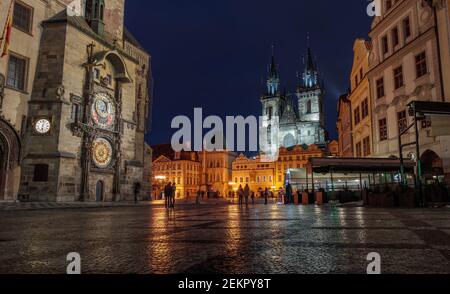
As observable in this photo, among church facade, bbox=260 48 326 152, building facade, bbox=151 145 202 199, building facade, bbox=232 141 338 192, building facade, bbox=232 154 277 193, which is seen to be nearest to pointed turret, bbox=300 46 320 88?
→ church facade, bbox=260 48 326 152

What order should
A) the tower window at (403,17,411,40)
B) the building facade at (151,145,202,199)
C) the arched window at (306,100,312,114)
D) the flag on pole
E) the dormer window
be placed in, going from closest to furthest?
1. the flag on pole
2. the tower window at (403,17,411,40)
3. the dormer window
4. the building facade at (151,145,202,199)
5. the arched window at (306,100,312,114)

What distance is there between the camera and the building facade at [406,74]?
67.4 feet

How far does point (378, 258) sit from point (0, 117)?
2529 cm

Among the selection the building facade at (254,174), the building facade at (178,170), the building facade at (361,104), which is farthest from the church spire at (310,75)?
the building facade at (361,104)

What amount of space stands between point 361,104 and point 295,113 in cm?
9881

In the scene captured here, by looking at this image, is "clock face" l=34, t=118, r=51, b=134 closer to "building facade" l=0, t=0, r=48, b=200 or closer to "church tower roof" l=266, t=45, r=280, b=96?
"building facade" l=0, t=0, r=48, b=200

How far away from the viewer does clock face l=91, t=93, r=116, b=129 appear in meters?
29.3

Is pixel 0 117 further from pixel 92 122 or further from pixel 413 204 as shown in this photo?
pixel 413 204

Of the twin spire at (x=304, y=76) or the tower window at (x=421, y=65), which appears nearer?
the tower window at (x=421, y=65)

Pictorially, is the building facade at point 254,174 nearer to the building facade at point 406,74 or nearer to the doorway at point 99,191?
the doorway at point 99,191

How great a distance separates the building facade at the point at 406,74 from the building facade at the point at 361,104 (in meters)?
1.52

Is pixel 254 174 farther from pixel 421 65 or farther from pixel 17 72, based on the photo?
pixel 17 72

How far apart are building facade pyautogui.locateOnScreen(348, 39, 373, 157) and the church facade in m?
79.7

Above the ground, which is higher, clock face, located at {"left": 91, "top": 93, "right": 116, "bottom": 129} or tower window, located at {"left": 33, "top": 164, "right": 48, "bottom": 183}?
clock face, located at {"left": 91, "top": 93, "right": 116, "bottom": 129}
